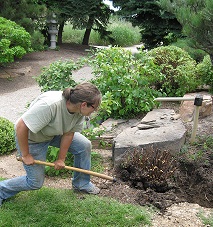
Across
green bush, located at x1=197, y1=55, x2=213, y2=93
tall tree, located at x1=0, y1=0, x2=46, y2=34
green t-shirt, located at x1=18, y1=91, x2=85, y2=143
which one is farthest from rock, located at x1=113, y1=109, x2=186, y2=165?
tall tree, located at x1=0, y1=0, x2=46, y2=34

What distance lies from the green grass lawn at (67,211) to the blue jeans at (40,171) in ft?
0.49

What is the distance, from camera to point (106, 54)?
6.22 meters

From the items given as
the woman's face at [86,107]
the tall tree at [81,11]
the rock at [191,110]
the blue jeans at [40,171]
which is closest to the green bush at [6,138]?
the blue jeans at [40,171]

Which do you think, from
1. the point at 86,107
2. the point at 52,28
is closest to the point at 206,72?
the point at 86,107

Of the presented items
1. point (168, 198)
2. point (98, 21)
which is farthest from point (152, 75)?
point (98, 21)

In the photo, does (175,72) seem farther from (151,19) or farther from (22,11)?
(22,11)

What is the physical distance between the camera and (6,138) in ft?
16.6

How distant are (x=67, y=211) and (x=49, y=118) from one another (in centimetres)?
102

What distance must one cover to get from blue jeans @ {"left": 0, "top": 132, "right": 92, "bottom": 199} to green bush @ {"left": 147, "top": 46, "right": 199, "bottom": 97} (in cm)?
368

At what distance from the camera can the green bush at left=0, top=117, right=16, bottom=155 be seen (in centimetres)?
506

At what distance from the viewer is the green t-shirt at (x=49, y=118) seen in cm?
309

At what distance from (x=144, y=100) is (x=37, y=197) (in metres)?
2.78

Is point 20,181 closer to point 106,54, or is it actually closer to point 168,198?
point 168,198

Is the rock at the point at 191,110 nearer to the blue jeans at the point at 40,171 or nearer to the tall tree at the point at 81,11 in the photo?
the blue jeans at the point at 40,171
